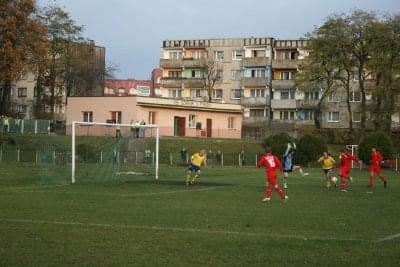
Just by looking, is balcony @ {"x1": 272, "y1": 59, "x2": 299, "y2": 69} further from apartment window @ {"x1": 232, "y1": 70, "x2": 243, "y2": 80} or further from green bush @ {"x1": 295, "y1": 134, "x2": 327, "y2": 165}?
green bush @ {"x1": 295, "y1": 134, "x2": 327, "y2": 165}

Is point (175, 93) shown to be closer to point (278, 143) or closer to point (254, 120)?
point (254, 120)

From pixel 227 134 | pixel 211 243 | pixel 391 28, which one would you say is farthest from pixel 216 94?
pixel 211 243

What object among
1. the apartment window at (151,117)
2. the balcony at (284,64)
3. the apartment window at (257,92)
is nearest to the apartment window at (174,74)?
the apartment window at (257,92)

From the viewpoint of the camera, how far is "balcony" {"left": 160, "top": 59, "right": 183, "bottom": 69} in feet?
348

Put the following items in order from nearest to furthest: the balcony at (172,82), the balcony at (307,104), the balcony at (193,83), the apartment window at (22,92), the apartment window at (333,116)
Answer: the apartment window at (333,116) → the balcony at (307,104) → the balcony at (193,83) → the balcony at (172,82) → the apartment window at (22,92)

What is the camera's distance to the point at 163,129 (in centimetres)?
7744

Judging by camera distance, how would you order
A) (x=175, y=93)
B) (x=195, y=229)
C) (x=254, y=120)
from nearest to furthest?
(x=195, y=229), (x=254, y=120), (x=175, y=93)

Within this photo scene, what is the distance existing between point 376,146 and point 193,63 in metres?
47.8

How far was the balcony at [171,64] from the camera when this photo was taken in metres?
106

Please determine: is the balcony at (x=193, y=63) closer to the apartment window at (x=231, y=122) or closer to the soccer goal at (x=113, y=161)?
the apartment window at (x=231, y=122)

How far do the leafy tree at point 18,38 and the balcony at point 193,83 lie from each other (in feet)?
149

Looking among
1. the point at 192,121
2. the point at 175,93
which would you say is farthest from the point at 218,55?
the point at 192,121

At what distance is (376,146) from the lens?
61094 millimetres

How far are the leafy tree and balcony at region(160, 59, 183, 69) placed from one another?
153ft
